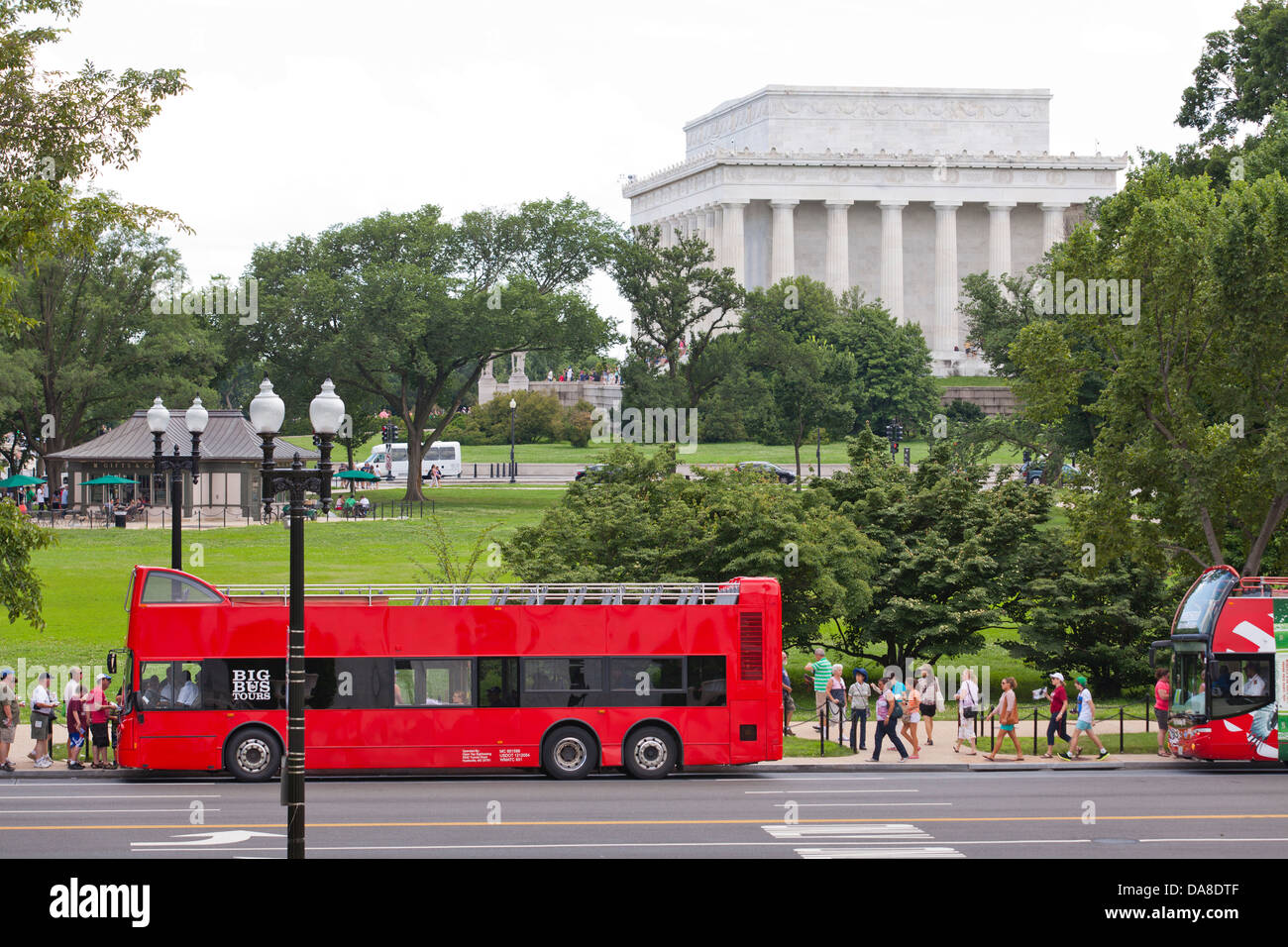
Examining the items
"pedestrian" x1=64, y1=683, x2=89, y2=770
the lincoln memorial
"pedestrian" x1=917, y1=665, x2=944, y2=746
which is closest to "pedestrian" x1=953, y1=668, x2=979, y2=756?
"pedestrian" x1=917, y1=665, x2=944, y2=746

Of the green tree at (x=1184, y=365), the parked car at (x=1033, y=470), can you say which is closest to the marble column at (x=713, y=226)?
the parked car at (x=1033, y=470)

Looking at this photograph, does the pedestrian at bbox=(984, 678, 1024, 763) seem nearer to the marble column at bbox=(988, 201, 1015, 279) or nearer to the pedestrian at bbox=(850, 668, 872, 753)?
the pedestrian at bbox=(850, 668, 872, 753)

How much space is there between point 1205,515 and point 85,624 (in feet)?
89.6

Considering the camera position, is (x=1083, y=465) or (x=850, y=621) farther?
(x=850, y=621)

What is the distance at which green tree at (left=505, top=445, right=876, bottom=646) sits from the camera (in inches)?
1422

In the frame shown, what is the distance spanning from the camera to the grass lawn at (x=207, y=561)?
39438mm

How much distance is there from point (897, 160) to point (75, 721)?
103 metres

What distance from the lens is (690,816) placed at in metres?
21.7

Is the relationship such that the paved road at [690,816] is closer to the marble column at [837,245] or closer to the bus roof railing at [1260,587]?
the bus roof railing at [1260,587]

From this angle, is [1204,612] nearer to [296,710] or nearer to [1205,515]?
[1205,515]

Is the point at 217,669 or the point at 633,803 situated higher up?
the point at 217,669

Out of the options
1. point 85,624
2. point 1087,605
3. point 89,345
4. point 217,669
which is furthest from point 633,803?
point 89,345

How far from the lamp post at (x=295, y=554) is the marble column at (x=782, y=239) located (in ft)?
345

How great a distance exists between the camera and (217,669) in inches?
1011
